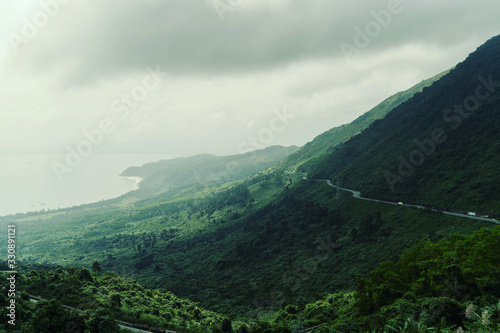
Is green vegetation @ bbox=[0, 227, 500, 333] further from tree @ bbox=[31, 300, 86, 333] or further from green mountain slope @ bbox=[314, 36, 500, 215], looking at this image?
green mountain slope @ bbox=[314, 36, 500, 215]

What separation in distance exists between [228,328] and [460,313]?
1097 inches

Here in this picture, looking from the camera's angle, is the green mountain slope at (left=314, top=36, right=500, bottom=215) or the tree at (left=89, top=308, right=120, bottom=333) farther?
the green mountain slope at (left=314, top=36, right=500, bottom=215)

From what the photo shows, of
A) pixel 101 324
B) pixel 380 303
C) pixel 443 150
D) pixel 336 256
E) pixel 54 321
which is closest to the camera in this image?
pixel 54 321

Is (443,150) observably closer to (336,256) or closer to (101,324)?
(336,256)

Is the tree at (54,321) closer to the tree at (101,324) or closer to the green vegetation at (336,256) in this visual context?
the green vegetation at (336,256)

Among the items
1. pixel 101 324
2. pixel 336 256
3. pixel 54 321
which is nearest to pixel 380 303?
pixel 101 324

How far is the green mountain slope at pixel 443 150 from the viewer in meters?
74.9

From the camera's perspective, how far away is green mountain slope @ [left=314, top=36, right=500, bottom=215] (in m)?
74.9

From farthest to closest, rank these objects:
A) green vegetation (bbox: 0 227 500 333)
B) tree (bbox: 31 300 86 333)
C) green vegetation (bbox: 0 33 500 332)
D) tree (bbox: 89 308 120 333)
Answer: green vegetation (bbox: 0 33 500 332)
tree (bbox: 89 308 120 333)
tree (bbox: 31 300 86 333)
green vegetation (bbox: 0 227 500 333)

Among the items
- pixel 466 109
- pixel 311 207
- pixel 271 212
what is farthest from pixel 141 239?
pixel 466 109

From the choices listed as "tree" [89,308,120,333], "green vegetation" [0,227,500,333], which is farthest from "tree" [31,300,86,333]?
"tree" [89,308,120,333]

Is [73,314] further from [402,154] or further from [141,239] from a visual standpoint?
[141,239]

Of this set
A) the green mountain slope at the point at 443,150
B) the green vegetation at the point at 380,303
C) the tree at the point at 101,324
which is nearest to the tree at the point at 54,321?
the green vegetation at the point at 380,303

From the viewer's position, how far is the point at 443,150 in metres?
97.2
